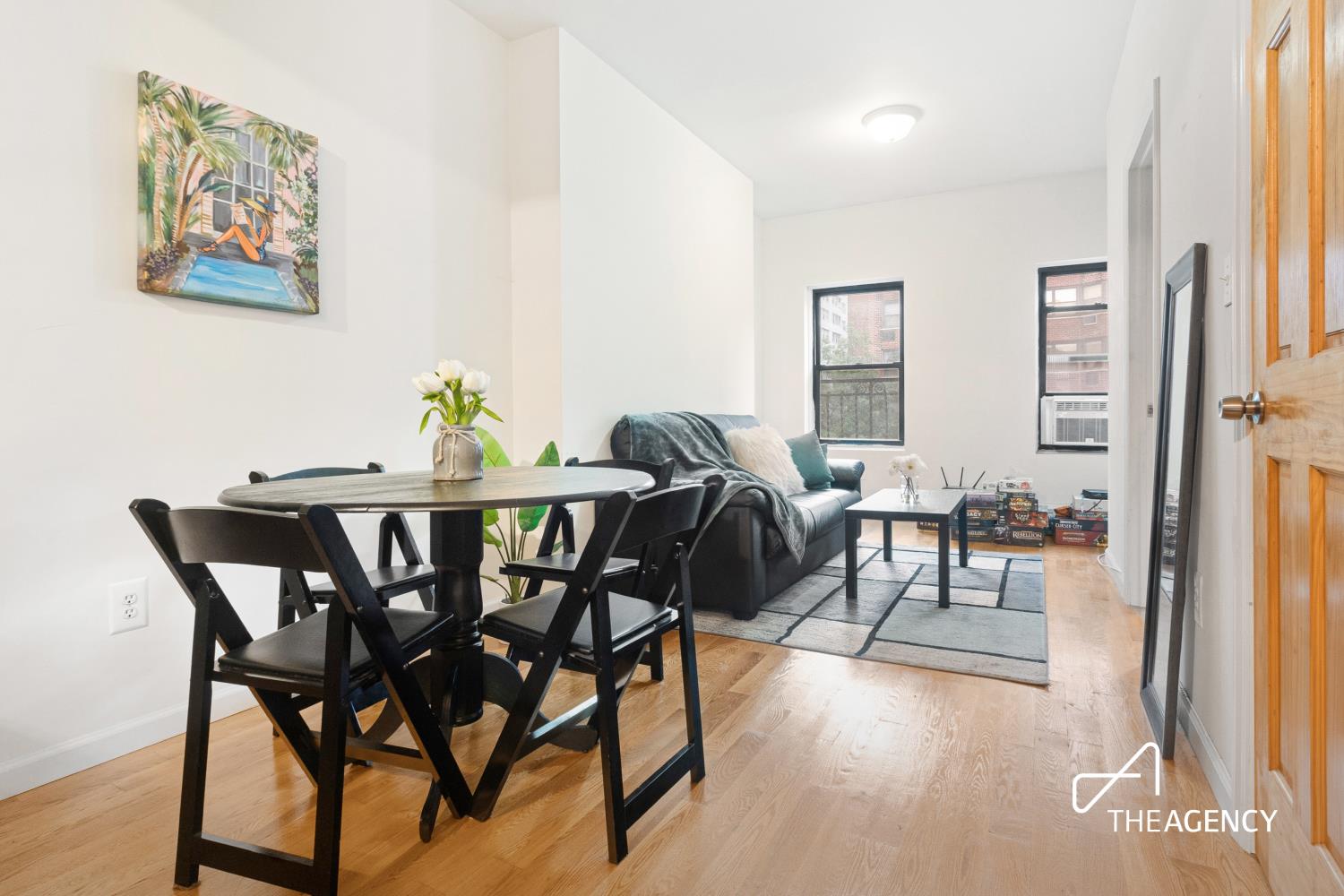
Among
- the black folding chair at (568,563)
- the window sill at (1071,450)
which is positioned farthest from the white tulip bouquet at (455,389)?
the window sill at (1071,450)

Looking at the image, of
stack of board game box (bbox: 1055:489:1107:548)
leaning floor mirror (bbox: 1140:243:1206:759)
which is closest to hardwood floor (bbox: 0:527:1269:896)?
leaning floor mirror (bbox: 1140:243:1206:759)

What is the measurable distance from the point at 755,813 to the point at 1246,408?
1272 millimetres

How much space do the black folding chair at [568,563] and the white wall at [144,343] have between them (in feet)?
2.29

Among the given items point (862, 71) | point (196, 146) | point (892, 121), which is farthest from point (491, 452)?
point (892, 121)

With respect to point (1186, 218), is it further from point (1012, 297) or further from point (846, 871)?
point (1012, 297)

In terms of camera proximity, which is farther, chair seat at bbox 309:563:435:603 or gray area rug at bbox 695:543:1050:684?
gray area rug at bbox 695:543:1050:684

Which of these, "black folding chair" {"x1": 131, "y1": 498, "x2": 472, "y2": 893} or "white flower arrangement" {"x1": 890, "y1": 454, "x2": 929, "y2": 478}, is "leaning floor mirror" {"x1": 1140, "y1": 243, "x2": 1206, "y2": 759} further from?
"black folding chair" {"x1": 131, "y1": 498, "x2": 472, "y2": 893}

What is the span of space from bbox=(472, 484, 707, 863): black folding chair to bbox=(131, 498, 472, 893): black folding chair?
194 mm

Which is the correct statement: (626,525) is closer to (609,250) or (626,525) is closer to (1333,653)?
(1333,653)

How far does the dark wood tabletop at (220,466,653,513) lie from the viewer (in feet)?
4.66

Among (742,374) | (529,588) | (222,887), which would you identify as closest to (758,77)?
(742,374)

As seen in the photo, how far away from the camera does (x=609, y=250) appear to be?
367cm

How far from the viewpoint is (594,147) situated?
3.55m

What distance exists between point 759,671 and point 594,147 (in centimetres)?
252
